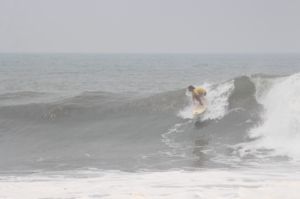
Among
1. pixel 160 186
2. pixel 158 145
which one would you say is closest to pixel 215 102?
pixel 158 145

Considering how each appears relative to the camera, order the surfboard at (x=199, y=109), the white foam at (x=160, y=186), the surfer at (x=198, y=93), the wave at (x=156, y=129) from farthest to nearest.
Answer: the surfboard at (x=199, y=109)
the surfer at (x=198, y=93)
the wave at (x=156, y=129)
the white foam at (x=160, y=186)

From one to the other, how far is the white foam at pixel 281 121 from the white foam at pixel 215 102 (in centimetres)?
126

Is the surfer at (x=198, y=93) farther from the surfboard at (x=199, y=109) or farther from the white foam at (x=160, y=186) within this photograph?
the white foam at (x=160, y=186)

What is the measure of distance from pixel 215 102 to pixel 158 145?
13.4ft

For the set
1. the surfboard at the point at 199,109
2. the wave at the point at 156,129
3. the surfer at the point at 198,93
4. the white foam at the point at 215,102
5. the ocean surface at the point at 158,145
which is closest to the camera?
the ocean surface at the point at 158,145

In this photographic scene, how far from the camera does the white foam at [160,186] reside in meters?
6.18

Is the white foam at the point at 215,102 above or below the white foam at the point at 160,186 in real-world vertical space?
above

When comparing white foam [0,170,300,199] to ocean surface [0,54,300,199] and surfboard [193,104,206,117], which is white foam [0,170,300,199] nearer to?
ocean surface [0,54,300,199]

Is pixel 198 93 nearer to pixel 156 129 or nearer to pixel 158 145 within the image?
pixel 156 129

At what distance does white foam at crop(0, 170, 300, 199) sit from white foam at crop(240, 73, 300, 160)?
2.99 meters

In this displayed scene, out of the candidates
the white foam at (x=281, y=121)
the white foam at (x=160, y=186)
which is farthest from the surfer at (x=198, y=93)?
the white foam at (x=160, y=186)

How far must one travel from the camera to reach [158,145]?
13.1m

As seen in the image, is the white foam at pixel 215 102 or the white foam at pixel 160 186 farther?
the white foam at pixel 215 102

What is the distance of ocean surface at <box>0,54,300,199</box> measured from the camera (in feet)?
22.8
